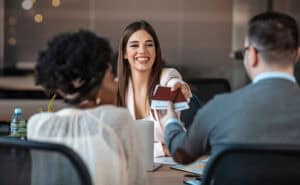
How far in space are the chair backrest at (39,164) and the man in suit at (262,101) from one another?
0.38 metres

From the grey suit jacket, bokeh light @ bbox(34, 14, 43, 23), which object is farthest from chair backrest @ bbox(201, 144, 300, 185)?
bokeh light @ bbox(34, 14, 43, 23)

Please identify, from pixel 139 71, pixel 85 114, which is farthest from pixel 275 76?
pixel 139 71

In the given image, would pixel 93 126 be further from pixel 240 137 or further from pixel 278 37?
pixel 278 37

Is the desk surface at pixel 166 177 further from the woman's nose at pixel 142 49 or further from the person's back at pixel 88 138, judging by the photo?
the woman's nose at pixel 142 49

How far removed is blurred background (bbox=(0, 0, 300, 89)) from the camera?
6.57 metres

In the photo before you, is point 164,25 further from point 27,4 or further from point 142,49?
point 142,49

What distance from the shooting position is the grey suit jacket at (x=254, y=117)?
1.96m

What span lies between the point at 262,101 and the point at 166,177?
0.70m

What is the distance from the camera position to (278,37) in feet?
6.61

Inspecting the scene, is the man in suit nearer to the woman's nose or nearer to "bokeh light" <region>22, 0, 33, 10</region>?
the woman's nose

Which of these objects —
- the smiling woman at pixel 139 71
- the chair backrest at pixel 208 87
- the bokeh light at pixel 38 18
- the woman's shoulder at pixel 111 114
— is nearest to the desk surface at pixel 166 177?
the woman's shoulder at pixel 111 114

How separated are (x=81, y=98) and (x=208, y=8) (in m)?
4.76

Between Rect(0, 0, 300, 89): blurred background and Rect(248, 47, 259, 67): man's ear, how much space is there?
446cm

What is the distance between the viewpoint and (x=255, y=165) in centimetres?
184
